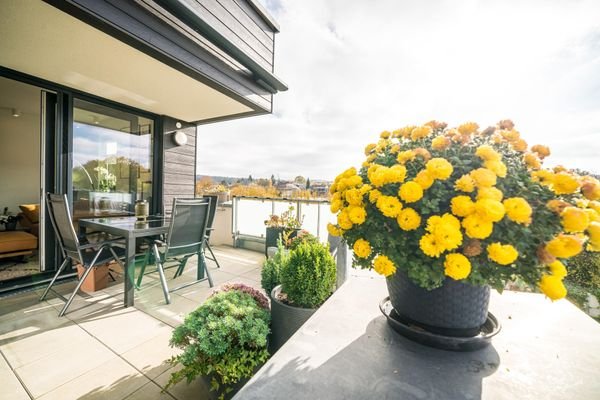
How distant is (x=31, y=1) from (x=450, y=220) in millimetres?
2764

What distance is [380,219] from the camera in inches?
29.9

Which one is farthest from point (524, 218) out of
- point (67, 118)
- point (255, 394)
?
point (67, 118)

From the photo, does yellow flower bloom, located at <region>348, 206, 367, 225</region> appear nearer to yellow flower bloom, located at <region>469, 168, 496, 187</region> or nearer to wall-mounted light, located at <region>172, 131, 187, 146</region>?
yellow flower bloom, located at <region>469, 168, 496, 187</region>

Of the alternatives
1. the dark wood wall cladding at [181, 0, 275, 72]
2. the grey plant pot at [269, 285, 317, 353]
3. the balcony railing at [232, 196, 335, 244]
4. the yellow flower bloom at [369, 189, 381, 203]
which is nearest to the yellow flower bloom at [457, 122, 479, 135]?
the yellow flower bloom at [369, 189, 381, 203]

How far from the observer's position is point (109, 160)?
3.64 meters

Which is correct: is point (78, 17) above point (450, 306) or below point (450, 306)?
above

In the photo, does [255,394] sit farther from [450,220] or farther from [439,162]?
[439,162]

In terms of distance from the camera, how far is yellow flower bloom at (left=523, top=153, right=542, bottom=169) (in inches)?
27.5

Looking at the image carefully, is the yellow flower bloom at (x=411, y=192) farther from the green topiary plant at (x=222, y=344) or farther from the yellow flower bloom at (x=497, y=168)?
the green topiary plant at (x=222, y=344)

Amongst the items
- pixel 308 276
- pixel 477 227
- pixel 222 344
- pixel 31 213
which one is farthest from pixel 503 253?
pixel 31 213

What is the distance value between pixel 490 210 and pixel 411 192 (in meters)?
0.17

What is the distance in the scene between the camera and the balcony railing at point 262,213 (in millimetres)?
4605

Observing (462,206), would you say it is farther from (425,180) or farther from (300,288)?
(300,288)

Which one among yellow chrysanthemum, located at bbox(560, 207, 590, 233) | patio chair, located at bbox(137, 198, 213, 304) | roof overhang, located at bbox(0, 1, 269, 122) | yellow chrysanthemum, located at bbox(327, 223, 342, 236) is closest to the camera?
yellow chrysanthemum, located at bbox(560, 207, 590, 233)
